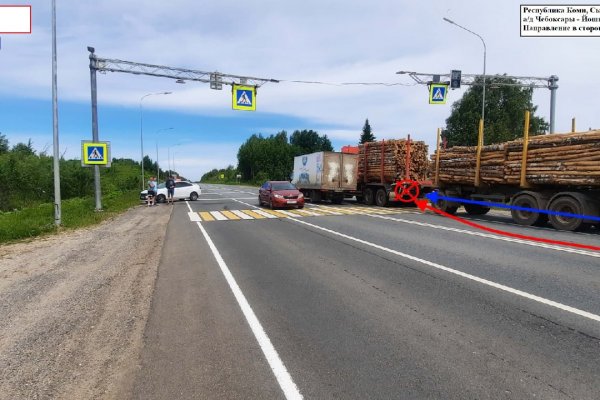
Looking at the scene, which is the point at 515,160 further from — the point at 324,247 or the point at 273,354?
the point at 273,354

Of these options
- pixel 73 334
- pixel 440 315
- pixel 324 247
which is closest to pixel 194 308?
pixel 73 334

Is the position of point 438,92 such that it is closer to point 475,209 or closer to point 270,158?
point 475,209

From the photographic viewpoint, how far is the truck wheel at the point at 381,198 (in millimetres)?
24094

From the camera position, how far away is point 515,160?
15.2 metres

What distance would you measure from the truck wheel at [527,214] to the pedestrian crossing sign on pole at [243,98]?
44.9 feet

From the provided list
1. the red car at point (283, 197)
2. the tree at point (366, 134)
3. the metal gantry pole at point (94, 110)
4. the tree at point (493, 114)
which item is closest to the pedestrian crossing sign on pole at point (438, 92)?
the red car at point (283, 197)

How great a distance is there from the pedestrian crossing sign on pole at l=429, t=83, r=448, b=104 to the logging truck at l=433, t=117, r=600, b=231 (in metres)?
6.17

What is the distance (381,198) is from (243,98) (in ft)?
30.5

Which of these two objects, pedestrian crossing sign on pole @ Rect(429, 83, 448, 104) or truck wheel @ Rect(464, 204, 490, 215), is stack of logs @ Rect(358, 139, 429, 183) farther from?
truck wheel @ Rect(464, 204, 490, 215)

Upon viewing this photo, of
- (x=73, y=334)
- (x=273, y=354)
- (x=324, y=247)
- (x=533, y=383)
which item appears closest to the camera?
(x=533, y=383)

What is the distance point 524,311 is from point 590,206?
10.0m

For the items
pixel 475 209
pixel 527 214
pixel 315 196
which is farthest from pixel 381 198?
pixel 527 214

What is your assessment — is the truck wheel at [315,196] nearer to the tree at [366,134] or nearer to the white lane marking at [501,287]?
the white lane marking at [501,287]

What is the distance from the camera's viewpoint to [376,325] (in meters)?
4.81
